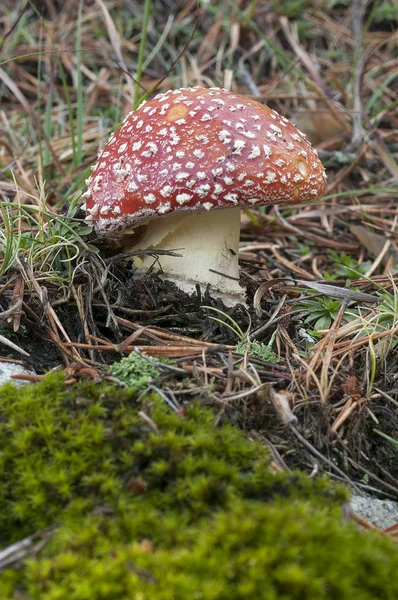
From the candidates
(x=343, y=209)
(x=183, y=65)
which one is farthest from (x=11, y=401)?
(x=183, y=65)

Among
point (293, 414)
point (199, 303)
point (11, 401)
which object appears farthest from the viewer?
point (199, 303)

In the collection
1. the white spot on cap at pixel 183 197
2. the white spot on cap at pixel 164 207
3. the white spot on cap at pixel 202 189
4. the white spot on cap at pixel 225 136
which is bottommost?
the white spot on cap at pixel 164 207

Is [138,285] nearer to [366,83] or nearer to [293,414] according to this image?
[293,414]

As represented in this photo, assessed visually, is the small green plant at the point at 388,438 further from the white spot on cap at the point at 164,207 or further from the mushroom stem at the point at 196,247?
the white spot on cap at the point at 164,207

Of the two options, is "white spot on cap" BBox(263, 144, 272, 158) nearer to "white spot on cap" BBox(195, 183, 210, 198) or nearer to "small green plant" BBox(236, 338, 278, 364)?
"white spot on cap" BBox(195, 183, 210, 198)

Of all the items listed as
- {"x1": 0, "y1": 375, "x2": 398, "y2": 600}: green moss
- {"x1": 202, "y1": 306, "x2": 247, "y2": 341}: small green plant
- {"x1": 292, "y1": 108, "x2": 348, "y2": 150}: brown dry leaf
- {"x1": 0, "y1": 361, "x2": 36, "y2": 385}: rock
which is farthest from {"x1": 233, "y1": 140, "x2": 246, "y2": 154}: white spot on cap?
{"x1": 292, "y1": 108, "x2": 348, "y2": 150}: brown dry leaf

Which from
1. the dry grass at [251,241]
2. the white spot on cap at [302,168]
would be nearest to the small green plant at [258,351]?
the dry grass at [251,241]

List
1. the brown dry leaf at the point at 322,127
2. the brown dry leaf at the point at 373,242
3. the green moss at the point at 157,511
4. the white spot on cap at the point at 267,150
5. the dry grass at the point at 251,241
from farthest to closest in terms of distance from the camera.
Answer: the brown dry leaf at the point at 322,127 < the brown dry leaf at the point at 373,242 < the white spot on cap at the point at 267,150 < the dry grass at the point at 251,241 < the green moss at the point at 157,511
